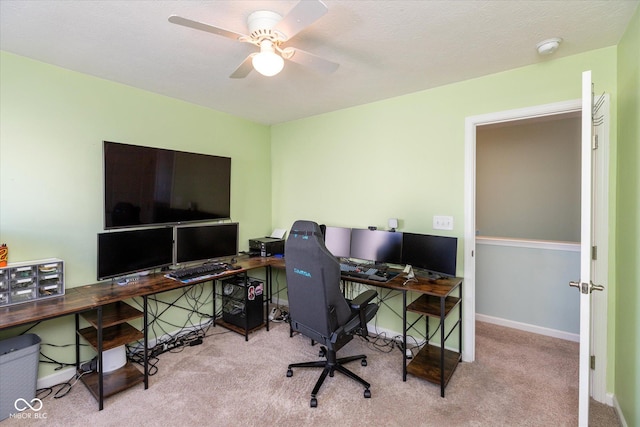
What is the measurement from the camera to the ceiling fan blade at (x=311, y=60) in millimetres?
1735

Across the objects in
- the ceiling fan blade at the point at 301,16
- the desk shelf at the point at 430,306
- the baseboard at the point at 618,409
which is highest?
the ceiling fan blade at the point at 301,16

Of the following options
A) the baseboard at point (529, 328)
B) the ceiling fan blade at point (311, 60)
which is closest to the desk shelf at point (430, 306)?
the baseboard at point (529, 328)

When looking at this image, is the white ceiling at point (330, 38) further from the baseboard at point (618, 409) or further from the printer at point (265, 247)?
the baseboard at point (618, 409)

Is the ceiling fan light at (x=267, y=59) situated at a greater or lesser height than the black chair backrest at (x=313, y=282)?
greater

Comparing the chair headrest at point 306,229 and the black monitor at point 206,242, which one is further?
the black monitor at point 206,242

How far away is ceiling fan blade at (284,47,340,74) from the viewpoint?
174 cm

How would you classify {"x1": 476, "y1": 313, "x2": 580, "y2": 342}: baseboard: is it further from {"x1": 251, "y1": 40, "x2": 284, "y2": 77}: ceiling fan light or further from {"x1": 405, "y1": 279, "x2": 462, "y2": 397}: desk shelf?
{"x1": 251, "y1": 40, "x2": 284, "y2": 77}: ceiling fan light

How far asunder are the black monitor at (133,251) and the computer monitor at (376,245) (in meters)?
1.86

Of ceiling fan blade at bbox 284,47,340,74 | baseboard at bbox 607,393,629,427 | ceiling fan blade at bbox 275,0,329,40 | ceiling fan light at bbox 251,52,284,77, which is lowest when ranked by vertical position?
A: baseboard at bbox 607,393,629,427

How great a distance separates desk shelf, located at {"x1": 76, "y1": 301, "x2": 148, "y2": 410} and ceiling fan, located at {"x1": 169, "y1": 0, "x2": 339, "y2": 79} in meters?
1.96

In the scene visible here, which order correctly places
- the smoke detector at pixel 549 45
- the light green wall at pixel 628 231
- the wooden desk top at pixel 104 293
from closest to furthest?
the light green wall at pixel 628 231 < the wooden desk top at pixel 104 293 < the smoke detector at pixel 549 45

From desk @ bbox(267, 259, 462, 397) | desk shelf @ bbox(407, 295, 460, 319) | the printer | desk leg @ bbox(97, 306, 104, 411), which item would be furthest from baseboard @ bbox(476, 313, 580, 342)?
desk leg @ bbox(97, 306, 104, 411)

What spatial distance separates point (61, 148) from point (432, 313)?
324cm

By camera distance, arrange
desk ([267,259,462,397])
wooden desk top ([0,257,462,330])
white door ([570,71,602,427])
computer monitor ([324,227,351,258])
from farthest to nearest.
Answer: computer monitor ([324,227,351,258]), desk ([267,259,462,397]), wooden desk top ([0,257,462,330]), white door ([570,71,602,427])
